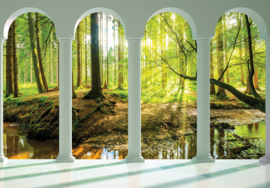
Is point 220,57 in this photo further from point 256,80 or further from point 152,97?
point 152,97


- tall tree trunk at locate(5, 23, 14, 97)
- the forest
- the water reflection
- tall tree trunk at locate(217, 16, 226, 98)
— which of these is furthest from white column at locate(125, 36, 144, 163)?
tall tree trunk at locate(5, 23, 14, 97)

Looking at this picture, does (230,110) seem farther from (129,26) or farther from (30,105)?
(30,105)

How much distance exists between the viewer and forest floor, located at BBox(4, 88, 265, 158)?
34250 millimetres

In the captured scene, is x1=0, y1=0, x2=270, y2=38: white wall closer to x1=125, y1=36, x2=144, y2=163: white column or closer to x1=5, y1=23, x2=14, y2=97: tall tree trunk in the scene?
x1=125, y1=36, x2=144, y2=163: white column

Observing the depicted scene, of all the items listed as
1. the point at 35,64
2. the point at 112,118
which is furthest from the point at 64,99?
the point at 35,64

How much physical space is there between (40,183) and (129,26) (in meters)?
12.7

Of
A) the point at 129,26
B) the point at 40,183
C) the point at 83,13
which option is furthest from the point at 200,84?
the point at 40,183

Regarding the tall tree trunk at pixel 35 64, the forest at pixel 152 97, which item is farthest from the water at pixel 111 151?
the tall tree trunk at pixel 35 64

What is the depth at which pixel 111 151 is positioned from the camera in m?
33.0

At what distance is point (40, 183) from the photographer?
1245cm

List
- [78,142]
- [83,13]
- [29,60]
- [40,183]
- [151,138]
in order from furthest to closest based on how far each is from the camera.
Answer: [29,60] → [151,138] → [78,142] → [83,13] → [40,183]

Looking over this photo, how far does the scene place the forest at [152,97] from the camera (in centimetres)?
3347

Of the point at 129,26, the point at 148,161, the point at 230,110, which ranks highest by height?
the point at 129,26

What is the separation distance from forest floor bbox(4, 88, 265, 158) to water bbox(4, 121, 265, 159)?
2.69 feet
